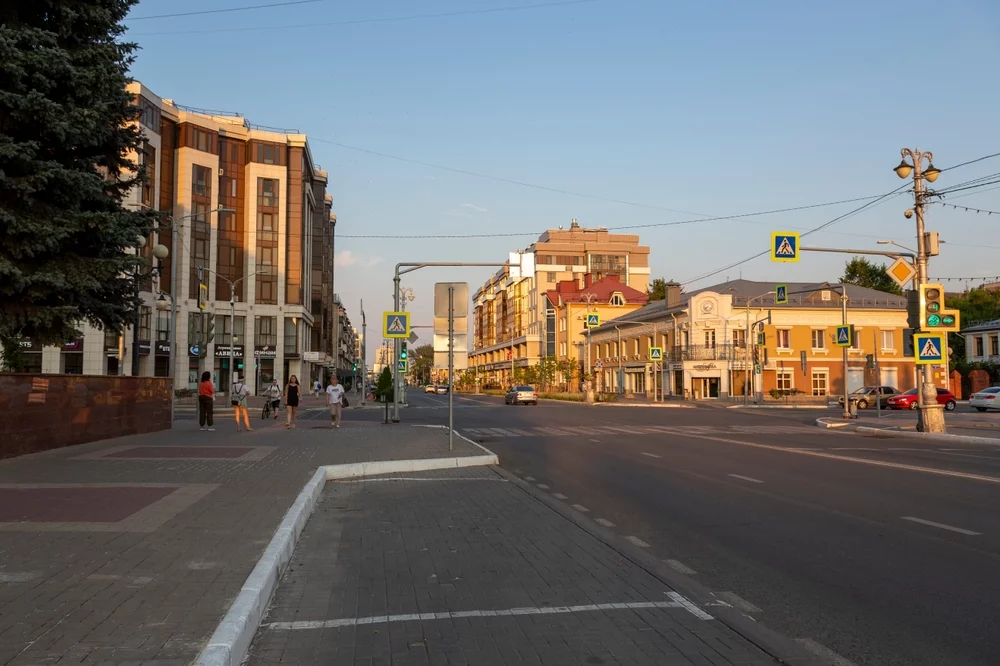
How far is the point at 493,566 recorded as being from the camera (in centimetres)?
718

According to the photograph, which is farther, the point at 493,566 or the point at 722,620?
the point at 493,566

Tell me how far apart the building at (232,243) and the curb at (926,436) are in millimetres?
49006

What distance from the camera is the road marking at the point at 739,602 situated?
19.2ft

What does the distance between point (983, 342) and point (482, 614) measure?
3132 inches

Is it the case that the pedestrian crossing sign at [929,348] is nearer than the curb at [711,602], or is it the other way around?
the curb at [711,602]

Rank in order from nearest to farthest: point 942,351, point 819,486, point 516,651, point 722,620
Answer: point 516,651 → point 722,620 → point 819,486 → point 942,351

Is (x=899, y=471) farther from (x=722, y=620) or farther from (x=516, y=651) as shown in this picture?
(x=516, y=651)

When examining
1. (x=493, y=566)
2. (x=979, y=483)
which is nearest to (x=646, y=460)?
(x=979, y=483)

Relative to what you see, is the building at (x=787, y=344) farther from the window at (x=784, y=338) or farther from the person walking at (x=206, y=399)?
the person walking at (x=206, y=399)

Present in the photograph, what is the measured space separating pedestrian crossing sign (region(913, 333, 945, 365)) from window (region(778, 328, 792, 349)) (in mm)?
41970

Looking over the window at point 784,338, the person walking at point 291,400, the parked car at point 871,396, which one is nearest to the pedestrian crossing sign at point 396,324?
the person walking at point 291,400

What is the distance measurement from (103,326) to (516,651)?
48.7 feet

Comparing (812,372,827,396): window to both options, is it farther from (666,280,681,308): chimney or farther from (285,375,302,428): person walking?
(285,375,302,428): person walking

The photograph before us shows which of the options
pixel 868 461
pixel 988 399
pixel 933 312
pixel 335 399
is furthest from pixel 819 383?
pixel 868 461
